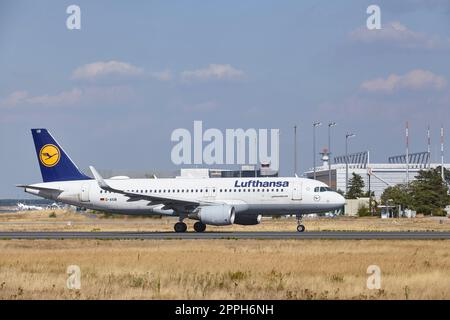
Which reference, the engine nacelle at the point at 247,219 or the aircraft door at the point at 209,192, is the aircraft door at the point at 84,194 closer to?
the aircraft door at the point at 209,192

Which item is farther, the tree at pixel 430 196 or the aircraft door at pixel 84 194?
the tree at pixel 430 196

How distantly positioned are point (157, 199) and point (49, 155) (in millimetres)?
11430

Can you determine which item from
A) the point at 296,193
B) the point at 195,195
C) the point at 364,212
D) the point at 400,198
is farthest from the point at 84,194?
the point at 400,198

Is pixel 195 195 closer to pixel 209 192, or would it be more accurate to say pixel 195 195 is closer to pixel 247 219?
pixel 209 192

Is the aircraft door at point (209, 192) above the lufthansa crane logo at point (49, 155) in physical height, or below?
below

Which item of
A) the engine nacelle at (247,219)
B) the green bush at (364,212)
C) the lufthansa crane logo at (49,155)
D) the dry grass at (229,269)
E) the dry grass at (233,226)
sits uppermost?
the lufthansa crane logo at (49,155)

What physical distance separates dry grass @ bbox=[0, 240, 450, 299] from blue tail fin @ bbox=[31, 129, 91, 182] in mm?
20147

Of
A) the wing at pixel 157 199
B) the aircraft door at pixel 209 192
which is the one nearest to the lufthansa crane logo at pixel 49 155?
the wing at pixel 157 199

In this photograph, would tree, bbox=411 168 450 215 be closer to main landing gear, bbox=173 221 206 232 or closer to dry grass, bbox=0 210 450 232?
dry grass, bbox=0 210 450 232

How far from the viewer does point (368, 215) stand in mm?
113688

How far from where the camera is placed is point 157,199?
56.2m

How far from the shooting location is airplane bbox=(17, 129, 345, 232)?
5616 centimetres

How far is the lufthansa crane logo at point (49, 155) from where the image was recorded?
62.9 m

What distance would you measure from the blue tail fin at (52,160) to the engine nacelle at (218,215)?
11749mm
